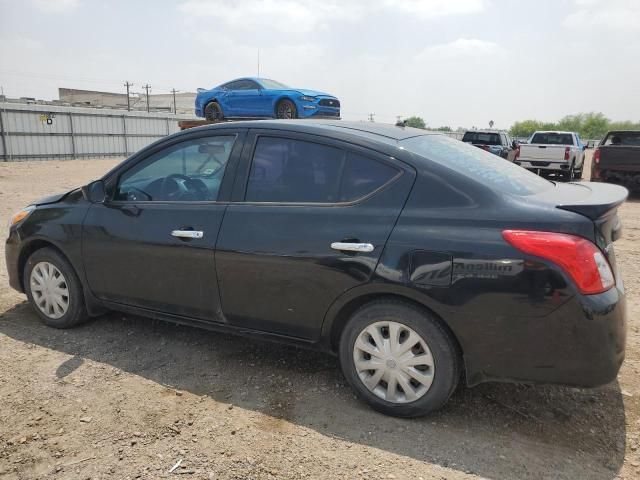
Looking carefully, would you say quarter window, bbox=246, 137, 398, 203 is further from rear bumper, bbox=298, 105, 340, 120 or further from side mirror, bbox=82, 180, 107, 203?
rear bumper, bbox=298, 105, 340, 120

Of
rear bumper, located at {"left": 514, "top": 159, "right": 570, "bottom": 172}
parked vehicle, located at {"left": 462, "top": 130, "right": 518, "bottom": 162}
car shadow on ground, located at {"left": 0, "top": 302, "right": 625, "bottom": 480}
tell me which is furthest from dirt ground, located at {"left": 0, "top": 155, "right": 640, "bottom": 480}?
parked vehicle, located at {"left": 462, "top": 130, "right": 518, "bottom": 162}

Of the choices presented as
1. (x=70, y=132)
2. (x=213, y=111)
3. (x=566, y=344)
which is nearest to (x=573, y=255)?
(x=566, y=344)

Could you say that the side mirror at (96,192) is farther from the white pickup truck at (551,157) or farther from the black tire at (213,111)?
the white pickup truck at (551,157)

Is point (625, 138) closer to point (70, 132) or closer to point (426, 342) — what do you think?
point (426, 342)

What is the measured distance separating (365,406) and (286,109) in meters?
9.08

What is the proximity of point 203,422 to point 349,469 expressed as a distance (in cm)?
90

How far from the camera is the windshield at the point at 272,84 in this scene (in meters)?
11.5

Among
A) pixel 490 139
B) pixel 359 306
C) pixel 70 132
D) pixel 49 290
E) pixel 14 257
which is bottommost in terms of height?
pixel 49 290

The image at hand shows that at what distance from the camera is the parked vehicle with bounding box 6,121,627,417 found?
250cm

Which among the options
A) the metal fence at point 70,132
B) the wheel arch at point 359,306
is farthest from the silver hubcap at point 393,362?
the metal fence at point 70,132

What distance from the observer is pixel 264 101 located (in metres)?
11.4

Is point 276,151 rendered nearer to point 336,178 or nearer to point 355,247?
point 336,178

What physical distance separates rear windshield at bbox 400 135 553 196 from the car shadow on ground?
4.25ft

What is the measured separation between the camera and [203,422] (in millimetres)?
2902
